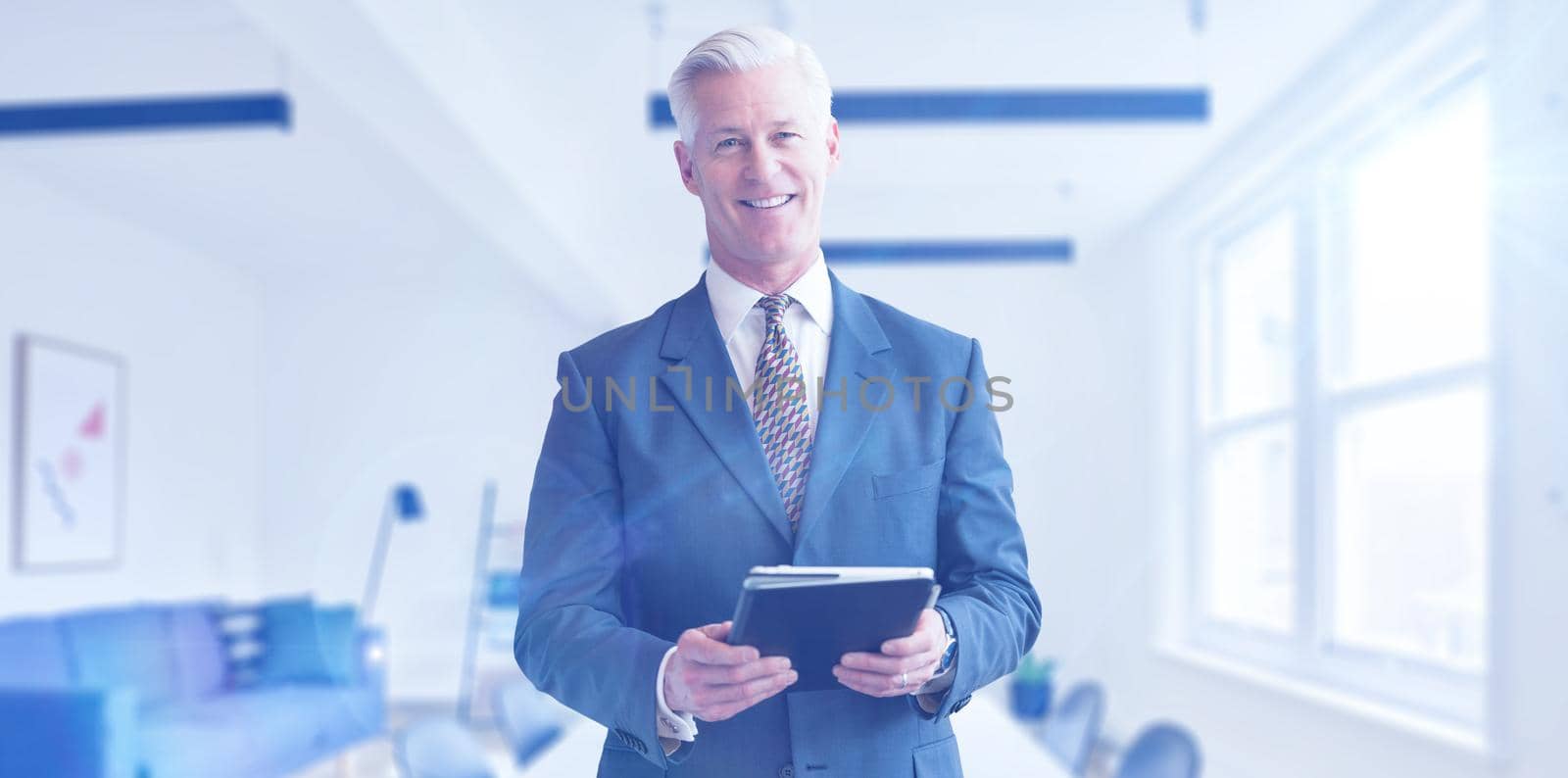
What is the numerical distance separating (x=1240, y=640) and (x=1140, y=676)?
16.1 inches

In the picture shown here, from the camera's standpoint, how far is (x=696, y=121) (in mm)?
688

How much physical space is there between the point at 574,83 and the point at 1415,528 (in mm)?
3258

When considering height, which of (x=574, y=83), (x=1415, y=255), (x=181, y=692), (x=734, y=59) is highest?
(x=574, y=83)

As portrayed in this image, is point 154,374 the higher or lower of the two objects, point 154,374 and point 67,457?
the higher

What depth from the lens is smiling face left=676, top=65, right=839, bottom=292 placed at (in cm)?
68

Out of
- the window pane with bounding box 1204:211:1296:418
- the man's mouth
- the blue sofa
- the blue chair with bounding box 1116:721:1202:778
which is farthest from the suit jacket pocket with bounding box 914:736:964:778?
the blue sofa

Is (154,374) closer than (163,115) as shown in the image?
No

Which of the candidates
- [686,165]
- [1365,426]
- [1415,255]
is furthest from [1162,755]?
[686,165]

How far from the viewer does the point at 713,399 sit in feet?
2.36

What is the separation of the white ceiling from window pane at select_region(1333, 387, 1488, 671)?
1186 mm

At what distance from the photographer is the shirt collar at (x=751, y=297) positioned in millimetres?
736

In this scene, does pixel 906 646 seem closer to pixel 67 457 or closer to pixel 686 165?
pixel 686 165

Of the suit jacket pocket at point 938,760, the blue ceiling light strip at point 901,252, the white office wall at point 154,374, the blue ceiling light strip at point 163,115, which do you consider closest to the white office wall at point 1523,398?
the blue ceiling light strip at point 901,252

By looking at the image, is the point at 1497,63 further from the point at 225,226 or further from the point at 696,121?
the point at 225,226
